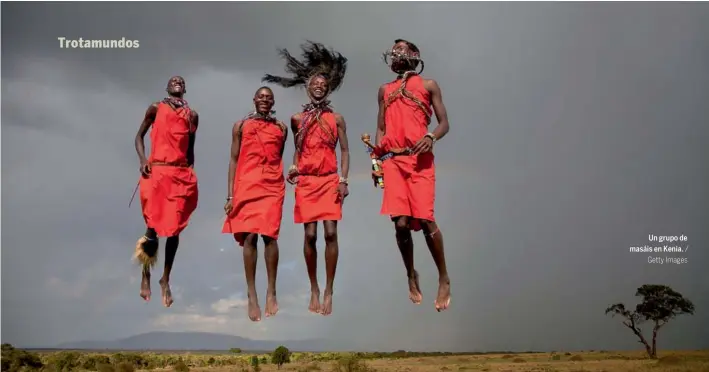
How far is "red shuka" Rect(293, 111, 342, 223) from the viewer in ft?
40.4

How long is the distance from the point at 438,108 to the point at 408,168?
3.58 feet

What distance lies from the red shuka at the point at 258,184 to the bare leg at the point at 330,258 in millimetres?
882

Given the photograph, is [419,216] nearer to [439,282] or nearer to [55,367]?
[439,282]

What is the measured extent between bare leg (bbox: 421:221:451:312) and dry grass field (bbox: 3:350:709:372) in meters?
16.4

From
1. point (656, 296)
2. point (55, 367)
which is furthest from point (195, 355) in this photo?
point (656, 296)

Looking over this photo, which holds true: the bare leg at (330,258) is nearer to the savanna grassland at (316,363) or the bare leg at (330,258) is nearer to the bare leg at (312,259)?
the bare leg at (312,259)

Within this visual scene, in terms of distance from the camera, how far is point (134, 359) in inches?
1371

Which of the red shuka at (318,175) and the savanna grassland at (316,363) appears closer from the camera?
the red shuka at (318,175)

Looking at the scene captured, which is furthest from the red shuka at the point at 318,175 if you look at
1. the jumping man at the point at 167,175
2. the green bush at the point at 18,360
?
the green bush at the point at 18,360

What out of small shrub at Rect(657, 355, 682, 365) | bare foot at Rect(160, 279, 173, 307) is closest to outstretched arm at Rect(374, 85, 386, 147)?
bare foot at Rect(160, 279, 173, 307)

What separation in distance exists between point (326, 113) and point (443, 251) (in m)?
2.95

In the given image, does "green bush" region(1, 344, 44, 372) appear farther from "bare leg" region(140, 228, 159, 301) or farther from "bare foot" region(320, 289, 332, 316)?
"bare foot" region(320, 289, 332, 316)

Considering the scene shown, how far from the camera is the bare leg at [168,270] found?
45.4 feet

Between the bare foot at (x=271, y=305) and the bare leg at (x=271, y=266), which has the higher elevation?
the bare leg at (x=271, y=266)
